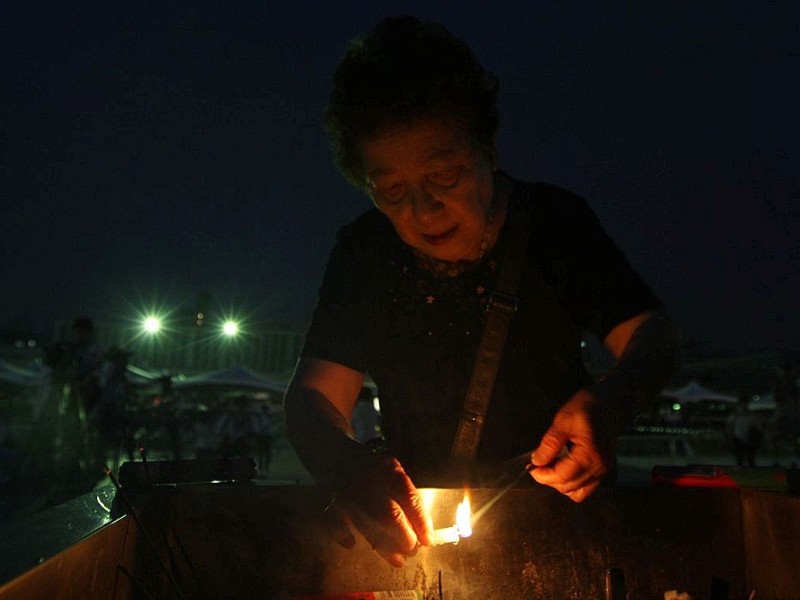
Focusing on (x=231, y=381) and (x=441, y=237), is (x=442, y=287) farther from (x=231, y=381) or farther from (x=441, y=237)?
(x=231, y=381)

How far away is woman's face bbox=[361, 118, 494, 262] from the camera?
1691 millimetres

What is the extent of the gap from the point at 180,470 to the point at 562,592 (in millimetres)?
1091

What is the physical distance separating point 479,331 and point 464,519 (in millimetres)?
682

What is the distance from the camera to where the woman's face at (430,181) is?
169 cm

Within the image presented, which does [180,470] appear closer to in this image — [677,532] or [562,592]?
[562,592]

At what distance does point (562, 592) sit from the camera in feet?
5.24

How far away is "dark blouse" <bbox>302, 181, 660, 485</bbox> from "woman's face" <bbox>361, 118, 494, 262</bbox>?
22 centimetres

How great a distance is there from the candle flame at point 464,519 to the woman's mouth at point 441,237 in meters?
0.76

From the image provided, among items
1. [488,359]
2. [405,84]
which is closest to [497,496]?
[488,359]

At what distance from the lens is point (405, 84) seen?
66.2 inches

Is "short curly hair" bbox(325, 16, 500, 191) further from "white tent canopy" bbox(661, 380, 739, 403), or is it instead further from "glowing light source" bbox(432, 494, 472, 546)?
"white tent canopy" bbox(661, 380, 739, 403)

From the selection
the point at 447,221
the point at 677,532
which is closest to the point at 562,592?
the point at 677,532

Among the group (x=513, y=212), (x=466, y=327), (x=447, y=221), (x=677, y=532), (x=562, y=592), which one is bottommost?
(x=562, y=592)

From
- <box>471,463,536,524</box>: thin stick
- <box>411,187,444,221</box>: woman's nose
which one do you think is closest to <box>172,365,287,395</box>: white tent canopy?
<box>411,187,444,221</box>: woman's nose
